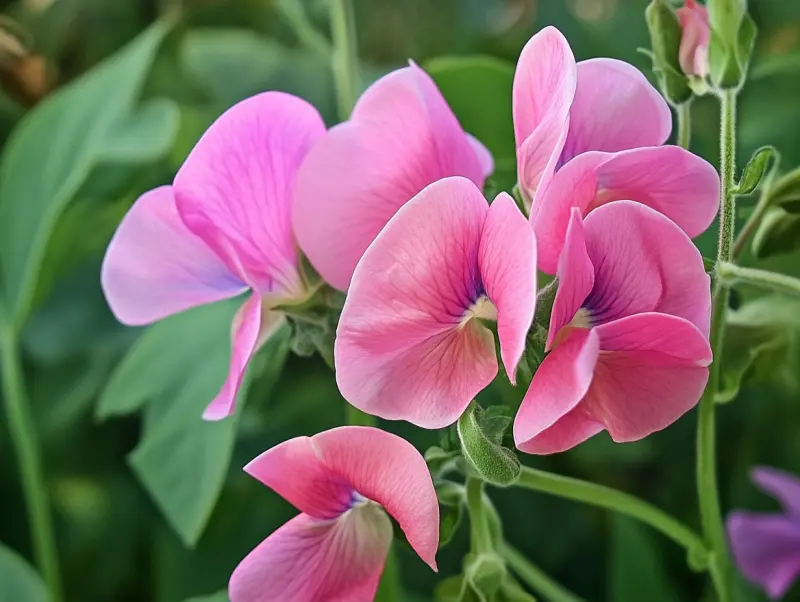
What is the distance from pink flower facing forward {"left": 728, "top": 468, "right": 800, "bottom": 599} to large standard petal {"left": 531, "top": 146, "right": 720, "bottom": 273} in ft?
0.58

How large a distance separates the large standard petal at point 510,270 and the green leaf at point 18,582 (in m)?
0.26

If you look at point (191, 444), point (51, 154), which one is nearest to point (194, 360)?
point (191, 444)

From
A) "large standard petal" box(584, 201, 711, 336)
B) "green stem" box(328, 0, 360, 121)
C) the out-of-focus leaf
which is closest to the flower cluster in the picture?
"large standard petal" box(584, 201, 711, 336)

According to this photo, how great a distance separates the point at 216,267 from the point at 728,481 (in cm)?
35

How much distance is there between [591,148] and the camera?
0.76ft

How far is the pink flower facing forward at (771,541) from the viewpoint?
0.35m

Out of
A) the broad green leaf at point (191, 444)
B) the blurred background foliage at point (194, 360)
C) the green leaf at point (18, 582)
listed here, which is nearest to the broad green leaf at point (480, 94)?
the blurred background foliage at point (194, 360)

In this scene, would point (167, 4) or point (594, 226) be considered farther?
point (167, 4)

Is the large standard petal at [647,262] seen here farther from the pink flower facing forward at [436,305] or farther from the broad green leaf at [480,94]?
the broad green leaf at [480,94]

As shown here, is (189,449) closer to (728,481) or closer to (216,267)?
(216,267)

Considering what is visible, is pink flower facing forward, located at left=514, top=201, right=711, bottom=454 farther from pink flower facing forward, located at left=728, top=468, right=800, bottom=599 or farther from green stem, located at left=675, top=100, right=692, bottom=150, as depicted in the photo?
pink flower facing forward, located at left=728, top=468, right=800, bottom=599

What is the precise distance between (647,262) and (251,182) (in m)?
0.10

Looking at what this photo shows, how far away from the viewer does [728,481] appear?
50 cm

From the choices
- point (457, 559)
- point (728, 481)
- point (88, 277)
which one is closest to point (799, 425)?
point (728, 481)
